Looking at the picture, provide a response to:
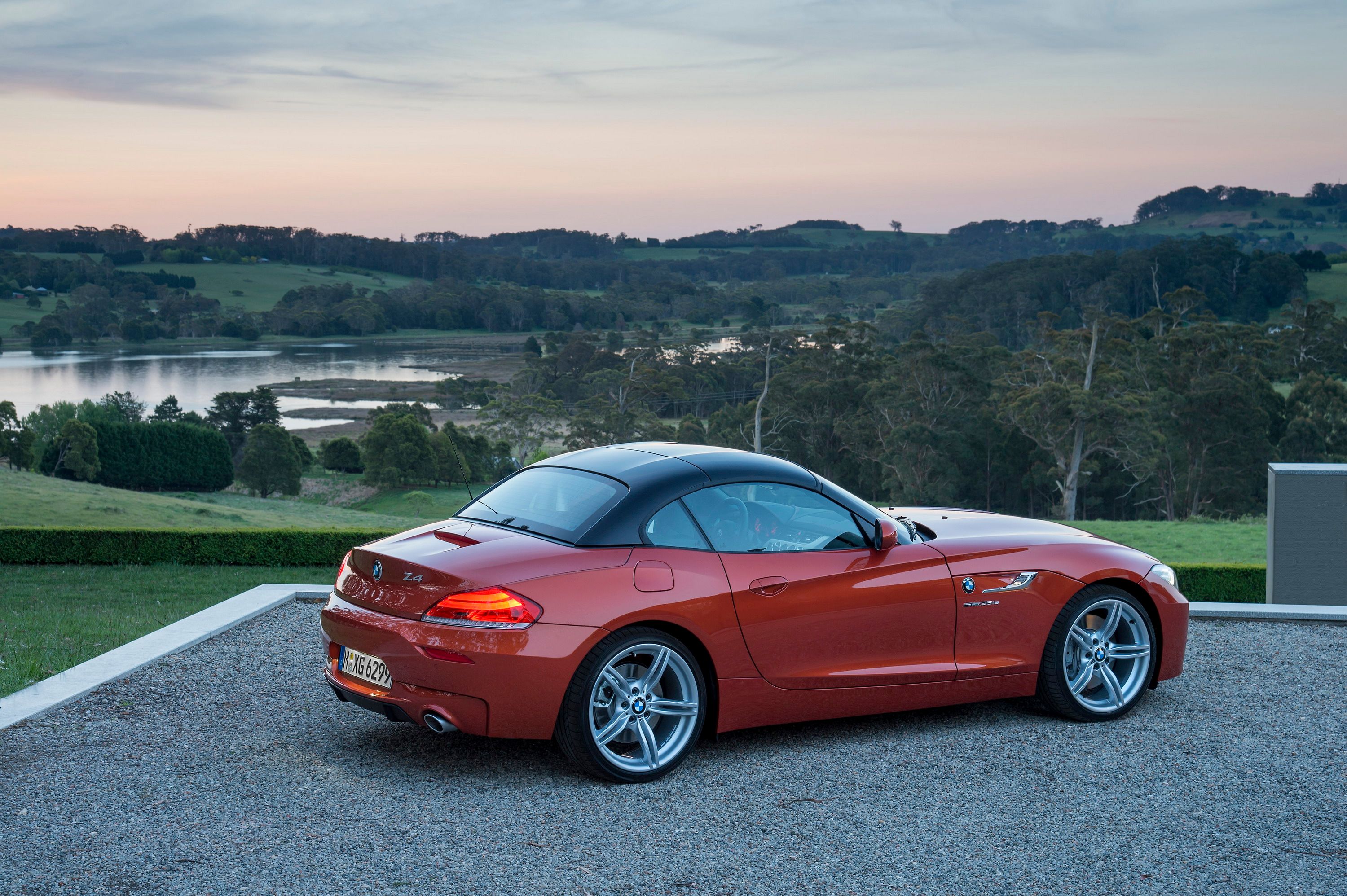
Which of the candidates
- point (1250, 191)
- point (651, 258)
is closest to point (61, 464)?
point (651, 258)

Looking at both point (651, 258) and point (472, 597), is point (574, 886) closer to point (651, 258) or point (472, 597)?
point (472, 597)

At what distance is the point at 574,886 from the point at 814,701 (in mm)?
1808

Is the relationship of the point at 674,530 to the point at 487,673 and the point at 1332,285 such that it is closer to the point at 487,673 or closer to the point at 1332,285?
the point at 487,673

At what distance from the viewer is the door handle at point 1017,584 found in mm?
5691

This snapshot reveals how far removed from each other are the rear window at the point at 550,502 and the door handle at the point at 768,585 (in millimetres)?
734

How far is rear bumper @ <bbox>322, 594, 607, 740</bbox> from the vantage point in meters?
4.59

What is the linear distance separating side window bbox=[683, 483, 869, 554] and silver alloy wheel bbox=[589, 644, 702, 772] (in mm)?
608

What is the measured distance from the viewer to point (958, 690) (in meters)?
5.66

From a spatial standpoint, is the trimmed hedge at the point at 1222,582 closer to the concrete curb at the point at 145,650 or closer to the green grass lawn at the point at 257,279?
the concrete curb at the point at 145,650

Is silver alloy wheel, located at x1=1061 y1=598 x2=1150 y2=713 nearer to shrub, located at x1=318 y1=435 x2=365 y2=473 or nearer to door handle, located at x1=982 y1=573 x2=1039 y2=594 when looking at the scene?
door handle, located at x1=982 y1=573 x2=1039 y2=594

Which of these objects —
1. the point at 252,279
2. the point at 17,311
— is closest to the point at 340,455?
the point at 17,311

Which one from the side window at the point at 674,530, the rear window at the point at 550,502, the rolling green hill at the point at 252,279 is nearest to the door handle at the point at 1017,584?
the side window at the point at 674,530

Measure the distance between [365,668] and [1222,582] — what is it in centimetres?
975

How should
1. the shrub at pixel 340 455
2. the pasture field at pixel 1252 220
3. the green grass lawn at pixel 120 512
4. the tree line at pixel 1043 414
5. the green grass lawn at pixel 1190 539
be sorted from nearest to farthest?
the green grass lawn at pixel 1190 539
the green grass lawn at pixel 120 512
the tree line at pixel 1043 414
the shrub at pixel 340 455
the pasture field at pixel 1252 220
